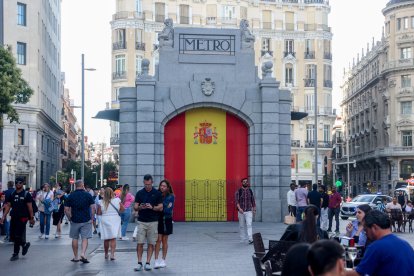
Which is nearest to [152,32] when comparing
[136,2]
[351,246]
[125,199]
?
[136,2]

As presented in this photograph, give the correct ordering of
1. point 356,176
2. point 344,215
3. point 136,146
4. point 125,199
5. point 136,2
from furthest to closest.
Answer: point 356,176
point 136,2
point 344,215
point 136,146
point 125,199

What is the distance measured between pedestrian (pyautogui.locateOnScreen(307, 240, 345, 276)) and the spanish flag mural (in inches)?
896

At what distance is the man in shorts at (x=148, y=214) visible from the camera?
14.5m

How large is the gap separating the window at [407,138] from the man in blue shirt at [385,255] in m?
67.9

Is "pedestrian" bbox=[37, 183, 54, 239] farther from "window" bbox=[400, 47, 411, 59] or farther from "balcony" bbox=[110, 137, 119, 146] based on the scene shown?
"window" bbox=[400, 47, 411, 59]

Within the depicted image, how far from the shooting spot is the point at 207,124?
27969 mm

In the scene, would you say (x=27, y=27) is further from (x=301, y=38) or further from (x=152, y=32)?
(x=301, y=38)

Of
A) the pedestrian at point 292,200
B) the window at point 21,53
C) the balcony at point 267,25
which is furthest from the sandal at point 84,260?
the balcony at point 267,25

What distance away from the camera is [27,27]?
53844mm

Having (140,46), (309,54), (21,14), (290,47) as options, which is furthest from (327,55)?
(21,14)

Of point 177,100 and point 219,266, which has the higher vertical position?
point 177,100

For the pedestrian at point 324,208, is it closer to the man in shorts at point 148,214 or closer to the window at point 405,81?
the man in shorts at point 148,214

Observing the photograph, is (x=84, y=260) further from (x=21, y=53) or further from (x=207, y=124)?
(x=21, y=53)

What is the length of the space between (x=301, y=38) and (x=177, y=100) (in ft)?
157
